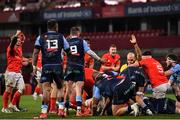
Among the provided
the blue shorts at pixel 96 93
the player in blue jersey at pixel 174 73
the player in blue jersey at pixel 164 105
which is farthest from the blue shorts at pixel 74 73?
the player in blue jersey at pixel 174 73

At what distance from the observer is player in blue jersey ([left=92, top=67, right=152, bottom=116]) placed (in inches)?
503

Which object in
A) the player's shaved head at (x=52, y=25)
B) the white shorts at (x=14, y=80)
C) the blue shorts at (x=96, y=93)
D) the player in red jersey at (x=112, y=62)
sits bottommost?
the blue shorts at (x=96, y=93)

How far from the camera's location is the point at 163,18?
34.1m

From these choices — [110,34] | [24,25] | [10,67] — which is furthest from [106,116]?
[24,25]

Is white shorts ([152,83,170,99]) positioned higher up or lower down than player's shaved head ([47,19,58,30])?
lower down

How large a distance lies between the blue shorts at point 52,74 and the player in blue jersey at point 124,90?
1.01m

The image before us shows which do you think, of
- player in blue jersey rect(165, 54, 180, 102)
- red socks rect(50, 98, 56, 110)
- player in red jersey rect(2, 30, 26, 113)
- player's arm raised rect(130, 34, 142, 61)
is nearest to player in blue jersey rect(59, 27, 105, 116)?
red socks rect(50, 98, 56, 110)

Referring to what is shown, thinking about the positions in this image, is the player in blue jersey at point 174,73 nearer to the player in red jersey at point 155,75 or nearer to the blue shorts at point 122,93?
the player in red jersey at point 155,75

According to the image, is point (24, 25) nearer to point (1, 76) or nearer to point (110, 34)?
point (110, 34)

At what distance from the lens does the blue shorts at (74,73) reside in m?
13.2

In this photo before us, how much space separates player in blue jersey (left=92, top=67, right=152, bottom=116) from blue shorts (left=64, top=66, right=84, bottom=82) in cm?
41

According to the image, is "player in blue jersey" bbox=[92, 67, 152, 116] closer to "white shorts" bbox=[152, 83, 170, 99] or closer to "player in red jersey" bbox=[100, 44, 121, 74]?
"white shorts" bbox=[152, 83, 170, 99]

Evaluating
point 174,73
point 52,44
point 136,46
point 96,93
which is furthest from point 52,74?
point 174,73

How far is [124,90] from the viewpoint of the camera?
12.8 metres
